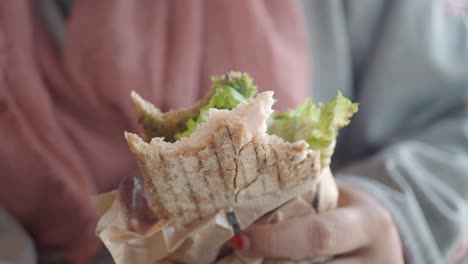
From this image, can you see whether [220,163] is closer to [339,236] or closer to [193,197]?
[193,197]

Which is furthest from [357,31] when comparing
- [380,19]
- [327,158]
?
[327,158]

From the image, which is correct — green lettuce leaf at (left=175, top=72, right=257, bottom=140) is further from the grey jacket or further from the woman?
the grey jacket

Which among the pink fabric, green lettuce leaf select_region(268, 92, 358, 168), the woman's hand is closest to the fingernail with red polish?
the woman's hand

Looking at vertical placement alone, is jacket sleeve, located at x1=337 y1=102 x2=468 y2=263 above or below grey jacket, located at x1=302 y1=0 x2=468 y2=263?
below

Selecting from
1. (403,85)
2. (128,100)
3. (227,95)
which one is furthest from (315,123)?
(403,85)

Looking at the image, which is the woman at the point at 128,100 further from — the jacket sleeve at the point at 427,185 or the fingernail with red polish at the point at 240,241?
the fingernail with red polish at the point at 240,241

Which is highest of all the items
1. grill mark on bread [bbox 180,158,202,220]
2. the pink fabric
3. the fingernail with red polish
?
the pink fabric
